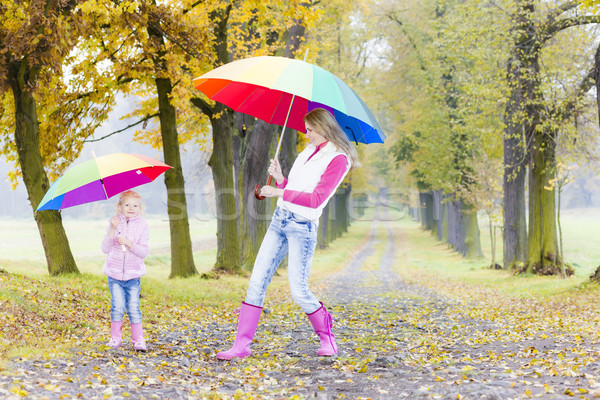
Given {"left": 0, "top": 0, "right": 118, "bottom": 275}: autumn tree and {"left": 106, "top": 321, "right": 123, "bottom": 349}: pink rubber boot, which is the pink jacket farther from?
{"left": 0, "top": 0, "right": 118, "bottom": 275}: autumn tree

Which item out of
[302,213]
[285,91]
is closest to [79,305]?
[302,213]

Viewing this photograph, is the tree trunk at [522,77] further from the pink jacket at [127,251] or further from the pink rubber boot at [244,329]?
the pink jacket at [127,251]

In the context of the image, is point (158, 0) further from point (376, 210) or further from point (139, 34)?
point (376, 210)

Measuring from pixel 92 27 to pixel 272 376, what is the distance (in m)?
8.08

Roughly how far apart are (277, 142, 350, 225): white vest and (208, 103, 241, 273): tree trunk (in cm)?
1002

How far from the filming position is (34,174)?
10383 mm

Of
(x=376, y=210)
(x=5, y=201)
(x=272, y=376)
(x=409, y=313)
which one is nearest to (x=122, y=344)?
A: (x=272, y=376)

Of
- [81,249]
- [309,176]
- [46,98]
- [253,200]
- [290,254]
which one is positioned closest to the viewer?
[309,176]

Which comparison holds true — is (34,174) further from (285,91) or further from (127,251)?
(285,91)

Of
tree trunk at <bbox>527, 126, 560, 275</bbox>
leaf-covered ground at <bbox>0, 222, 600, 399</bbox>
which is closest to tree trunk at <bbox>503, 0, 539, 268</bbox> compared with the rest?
tree trunk at <bbox>527, 126, 560, 275</bbox>

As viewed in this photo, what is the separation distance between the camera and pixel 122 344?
→ 6.28m

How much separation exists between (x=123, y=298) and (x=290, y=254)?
1.87 m

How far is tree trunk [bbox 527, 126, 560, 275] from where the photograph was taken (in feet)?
54.4

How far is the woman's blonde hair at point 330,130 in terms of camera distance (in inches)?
223
